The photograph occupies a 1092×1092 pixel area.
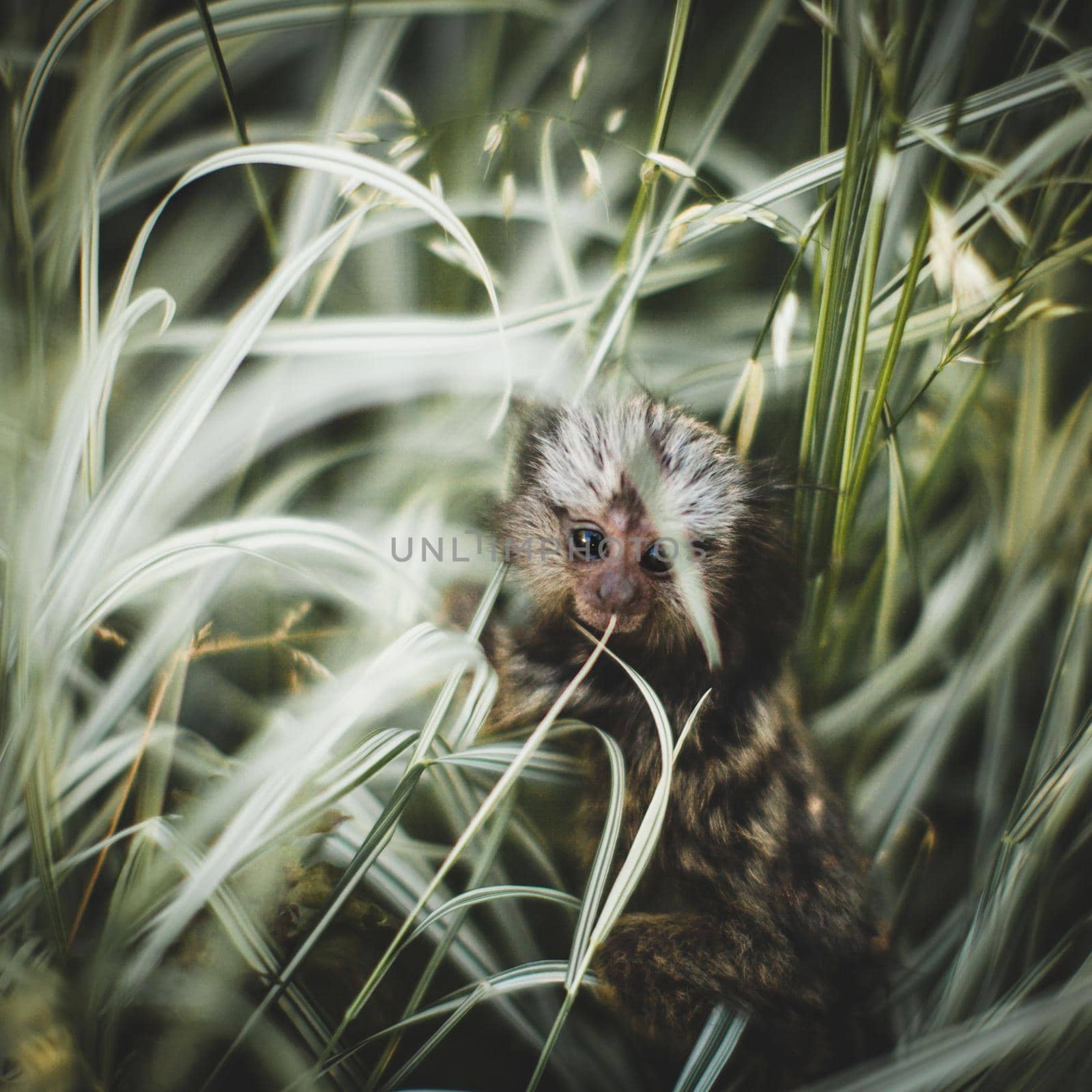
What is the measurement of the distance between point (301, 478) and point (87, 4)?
62 centimetres

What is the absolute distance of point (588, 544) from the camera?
94 centimetres

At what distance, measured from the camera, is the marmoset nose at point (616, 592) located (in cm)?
87

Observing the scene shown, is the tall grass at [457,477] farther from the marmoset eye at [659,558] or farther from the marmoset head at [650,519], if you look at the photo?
the marmoset eye at [659,558]

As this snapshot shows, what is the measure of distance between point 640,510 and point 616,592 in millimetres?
114

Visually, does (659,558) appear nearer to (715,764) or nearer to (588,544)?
(588,544)

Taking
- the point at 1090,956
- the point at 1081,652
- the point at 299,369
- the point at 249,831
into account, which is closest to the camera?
the point at 249,831

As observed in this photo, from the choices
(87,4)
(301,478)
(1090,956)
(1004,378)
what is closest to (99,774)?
(301,478)

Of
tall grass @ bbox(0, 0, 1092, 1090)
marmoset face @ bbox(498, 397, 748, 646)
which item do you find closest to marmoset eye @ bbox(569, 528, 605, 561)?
marmoset face @ bbox(498, 397, 748, 646)

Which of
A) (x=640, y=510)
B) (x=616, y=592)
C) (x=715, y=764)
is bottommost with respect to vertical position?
(x=715, y=764)

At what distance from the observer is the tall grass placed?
745 millimetres

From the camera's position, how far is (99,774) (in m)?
0.83

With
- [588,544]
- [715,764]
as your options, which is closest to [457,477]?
[588,544]

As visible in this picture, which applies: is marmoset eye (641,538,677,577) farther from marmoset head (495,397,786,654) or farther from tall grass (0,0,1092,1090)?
tall grass (0,0,1092,1090)

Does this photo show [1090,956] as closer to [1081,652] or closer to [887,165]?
[1081,652]
